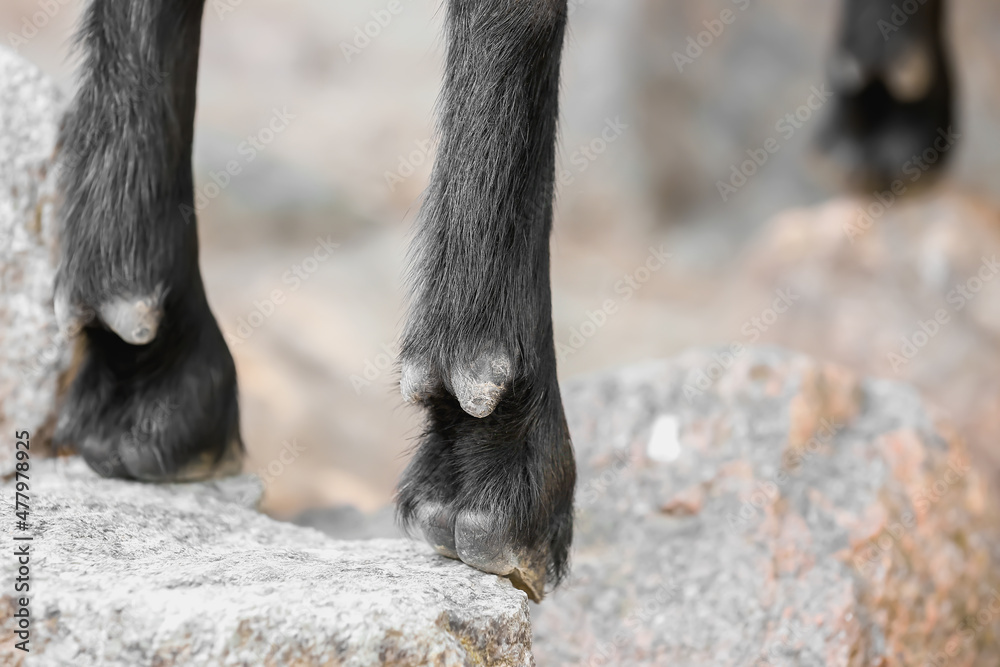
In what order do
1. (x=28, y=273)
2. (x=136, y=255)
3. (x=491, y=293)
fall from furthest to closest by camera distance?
(x=28, y=273)
(x=136, y=255)
(x=491, y=293)

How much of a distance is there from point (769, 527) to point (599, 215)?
2.47 meters

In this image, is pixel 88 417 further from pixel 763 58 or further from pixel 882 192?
pixel 763 58

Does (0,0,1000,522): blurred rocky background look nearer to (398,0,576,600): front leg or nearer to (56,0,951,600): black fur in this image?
(56,0,951,600): black fur

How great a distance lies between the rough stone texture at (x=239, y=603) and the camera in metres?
0.96

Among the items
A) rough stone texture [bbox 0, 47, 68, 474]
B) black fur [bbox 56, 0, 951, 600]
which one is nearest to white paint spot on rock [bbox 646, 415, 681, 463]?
black fur [bbox 56, 0, 951, 600]

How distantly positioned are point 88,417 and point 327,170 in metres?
2.61

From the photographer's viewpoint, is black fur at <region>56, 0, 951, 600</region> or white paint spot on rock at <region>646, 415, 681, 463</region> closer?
black fur at <region>56, 0, 951, 600</region>

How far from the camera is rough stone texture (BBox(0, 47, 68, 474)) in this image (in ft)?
5.06

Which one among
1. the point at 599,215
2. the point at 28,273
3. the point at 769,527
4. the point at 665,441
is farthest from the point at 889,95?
the point at 28,273

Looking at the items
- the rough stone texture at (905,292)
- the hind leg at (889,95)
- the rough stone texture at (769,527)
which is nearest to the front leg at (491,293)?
the rough stone texture at (769,527)

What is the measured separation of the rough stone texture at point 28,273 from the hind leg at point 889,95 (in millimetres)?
2611

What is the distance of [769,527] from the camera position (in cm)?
165

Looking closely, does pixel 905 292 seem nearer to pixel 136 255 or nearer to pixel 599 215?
pixel 599 215

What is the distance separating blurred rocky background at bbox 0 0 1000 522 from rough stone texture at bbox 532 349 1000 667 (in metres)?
0.85
